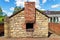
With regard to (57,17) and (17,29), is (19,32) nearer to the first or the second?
(17,29)

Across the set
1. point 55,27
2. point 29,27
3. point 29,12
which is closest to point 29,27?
point 29,27

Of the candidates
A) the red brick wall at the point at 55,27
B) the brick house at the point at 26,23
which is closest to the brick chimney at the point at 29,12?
the brick house at the point at 26,23

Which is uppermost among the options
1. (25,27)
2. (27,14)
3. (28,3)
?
(28,3)

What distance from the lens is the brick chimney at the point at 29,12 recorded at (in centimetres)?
2052

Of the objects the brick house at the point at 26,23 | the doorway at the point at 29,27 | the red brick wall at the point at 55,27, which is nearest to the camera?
the brick house at the point at 26,23

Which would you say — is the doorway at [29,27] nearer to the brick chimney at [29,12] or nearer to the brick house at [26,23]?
the brick house at [26,23]

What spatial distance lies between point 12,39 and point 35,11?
16.8 feet

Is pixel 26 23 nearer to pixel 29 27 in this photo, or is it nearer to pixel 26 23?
pixel 26 23

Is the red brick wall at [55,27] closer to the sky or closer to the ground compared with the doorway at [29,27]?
closer to the ground

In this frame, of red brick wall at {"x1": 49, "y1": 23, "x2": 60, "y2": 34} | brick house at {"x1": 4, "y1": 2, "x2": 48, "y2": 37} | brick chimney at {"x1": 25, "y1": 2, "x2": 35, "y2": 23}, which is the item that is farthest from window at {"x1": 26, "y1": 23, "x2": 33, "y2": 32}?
red brick wall at {"x1": 49, "y1": 23, "x2": 60, "y2": 34}

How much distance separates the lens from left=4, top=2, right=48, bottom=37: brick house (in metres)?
20.5

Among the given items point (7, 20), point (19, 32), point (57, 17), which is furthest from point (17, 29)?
point (57, 17)

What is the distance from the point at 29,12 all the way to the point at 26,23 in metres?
1.61

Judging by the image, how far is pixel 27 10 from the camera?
20531 mm
